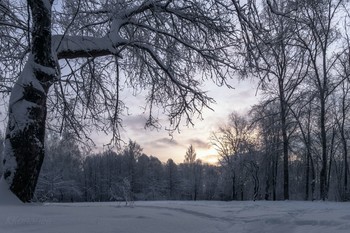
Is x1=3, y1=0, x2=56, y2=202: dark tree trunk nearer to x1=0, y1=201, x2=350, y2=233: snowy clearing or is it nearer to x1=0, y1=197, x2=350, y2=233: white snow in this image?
x1=0, y1=201, x2=350, y2=233: snowy clearing

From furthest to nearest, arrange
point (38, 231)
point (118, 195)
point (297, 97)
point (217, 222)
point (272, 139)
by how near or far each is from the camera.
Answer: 1. point (272, 139)
2. point (297, 97)
3. point (118, 195)
4. point (217, 222)
5. point (38, 231)

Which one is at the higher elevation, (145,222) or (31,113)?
(31,113)

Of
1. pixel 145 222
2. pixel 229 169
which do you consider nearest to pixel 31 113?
pixel 145 222

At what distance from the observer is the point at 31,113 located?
608 cm

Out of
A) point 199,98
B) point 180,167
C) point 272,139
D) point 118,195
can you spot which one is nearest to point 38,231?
point 118,195

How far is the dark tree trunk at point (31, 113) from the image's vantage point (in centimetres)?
588

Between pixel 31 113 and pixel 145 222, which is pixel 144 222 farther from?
pixel 31 113

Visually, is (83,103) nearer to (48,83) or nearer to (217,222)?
(48,83)

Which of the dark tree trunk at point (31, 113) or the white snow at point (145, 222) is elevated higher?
the dark tree trunk at point (31, 113)

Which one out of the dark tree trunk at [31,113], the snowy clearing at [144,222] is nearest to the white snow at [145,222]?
the snowy clearing at [144,222]

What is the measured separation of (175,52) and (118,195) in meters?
3.78

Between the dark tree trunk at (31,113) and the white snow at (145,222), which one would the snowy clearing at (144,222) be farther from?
the dark tree trunk at (31,113)

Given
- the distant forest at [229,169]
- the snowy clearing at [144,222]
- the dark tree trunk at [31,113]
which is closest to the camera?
the snowy clearing at [144,222]

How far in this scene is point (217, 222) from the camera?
19.2ft
